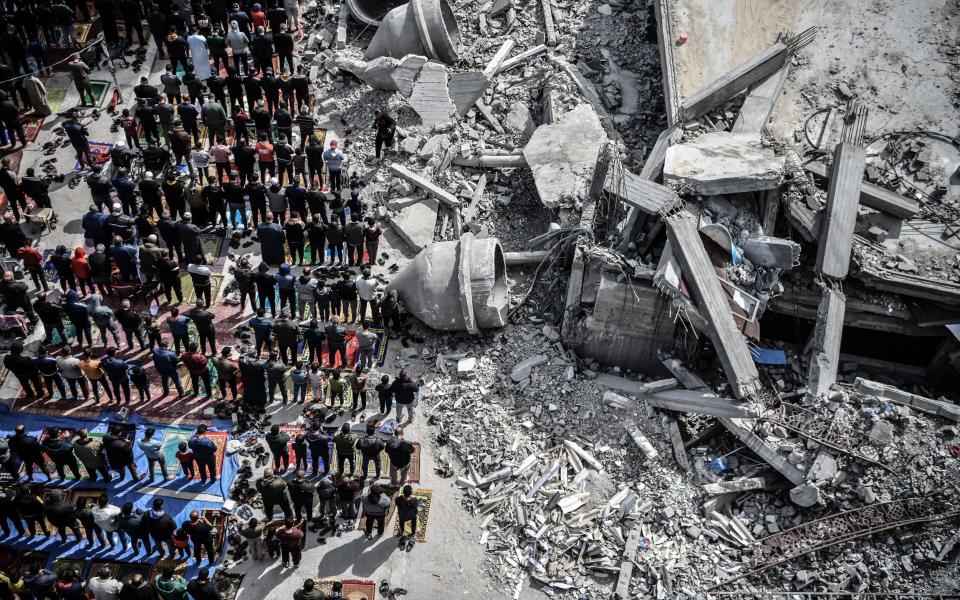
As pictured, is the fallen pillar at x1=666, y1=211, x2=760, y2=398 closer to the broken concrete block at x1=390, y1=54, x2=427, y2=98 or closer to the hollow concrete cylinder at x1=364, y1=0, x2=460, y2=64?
the broken concrete block at x1=390, y1=54, x2=427, y2=98

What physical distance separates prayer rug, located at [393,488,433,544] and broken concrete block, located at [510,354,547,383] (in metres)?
2.74

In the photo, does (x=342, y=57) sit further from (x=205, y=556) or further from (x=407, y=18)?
(x=205, y=556)

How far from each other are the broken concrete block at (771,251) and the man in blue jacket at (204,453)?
10165 mm

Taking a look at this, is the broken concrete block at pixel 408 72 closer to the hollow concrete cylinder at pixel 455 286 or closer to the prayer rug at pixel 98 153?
the hollow concrete cylinder at pixel 455 286

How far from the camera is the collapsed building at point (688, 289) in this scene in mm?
15773

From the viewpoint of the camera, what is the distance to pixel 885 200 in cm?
1852

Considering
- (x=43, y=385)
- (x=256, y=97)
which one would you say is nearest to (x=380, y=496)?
(x=43, y=385)

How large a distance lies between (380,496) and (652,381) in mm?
5731

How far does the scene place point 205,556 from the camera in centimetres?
1552

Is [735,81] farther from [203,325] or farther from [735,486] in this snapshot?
[203,325]

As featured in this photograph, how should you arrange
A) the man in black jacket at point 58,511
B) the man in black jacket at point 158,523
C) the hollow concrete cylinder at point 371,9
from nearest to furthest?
the man in black jacket at point 158,523
the man in black jacket at point 58,511
the hollow concrete cylinder at point 371,9

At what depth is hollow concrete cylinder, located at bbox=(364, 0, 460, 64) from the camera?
22.9 metres

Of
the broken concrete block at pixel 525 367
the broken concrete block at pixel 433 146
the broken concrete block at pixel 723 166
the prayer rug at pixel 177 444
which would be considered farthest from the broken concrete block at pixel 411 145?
the prayer rug at pixel 177 444

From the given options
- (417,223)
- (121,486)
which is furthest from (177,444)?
(417,223)
